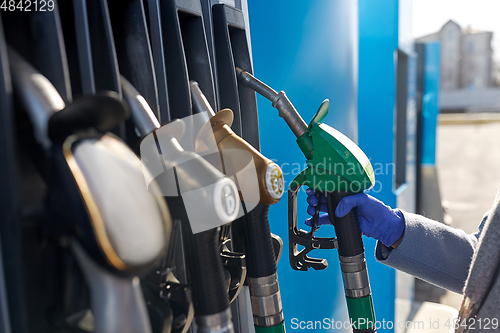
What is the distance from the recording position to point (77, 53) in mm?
476

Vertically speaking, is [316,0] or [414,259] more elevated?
[316,0]

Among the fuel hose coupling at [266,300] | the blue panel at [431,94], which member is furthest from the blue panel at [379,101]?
the blue panel at [431,94]

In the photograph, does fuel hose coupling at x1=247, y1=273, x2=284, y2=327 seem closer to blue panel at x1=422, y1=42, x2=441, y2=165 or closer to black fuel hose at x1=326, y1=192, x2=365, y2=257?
black fuel hose at x1=326, y1=192, x2=365, y2=257

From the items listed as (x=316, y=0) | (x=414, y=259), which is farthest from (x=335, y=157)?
(x=316, y=0)

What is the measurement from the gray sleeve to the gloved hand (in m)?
0.02

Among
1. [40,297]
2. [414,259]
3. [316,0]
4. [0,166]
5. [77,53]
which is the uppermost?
[316,0]

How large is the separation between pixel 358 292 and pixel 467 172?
8.86 meters

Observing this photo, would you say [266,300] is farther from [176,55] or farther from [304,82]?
[304,82]

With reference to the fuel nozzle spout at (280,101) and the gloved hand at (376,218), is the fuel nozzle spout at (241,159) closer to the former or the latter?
the fuel nozzle spout at (280,101)

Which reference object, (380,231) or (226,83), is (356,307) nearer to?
(380,231)

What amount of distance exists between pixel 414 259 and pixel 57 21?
944 mm
